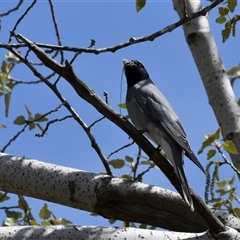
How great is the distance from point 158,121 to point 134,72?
3.38 feet

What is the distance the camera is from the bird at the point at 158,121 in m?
3.36

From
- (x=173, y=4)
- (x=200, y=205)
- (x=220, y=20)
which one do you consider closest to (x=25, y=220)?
(x=200, y=205)

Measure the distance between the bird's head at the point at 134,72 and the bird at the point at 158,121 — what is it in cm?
15

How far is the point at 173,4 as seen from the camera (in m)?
4.24

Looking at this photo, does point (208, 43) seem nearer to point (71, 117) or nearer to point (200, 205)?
point (71, 117)

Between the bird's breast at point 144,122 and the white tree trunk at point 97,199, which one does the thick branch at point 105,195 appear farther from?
the bird's breast at point 144,122

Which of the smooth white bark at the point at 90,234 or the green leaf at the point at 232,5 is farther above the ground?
the green leaf at the point at 232,5

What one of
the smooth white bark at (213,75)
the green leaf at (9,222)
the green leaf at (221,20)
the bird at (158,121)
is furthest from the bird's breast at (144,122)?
the green leaf at (9,222)

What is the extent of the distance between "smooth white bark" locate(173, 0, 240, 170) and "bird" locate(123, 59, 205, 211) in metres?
0.27

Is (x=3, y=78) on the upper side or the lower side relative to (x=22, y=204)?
upper

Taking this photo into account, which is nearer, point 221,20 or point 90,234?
point 90,234

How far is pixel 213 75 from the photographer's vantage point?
150 inches

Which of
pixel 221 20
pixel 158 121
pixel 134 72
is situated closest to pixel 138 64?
pixel 134 72

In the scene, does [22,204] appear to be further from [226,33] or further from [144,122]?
[226,33]
